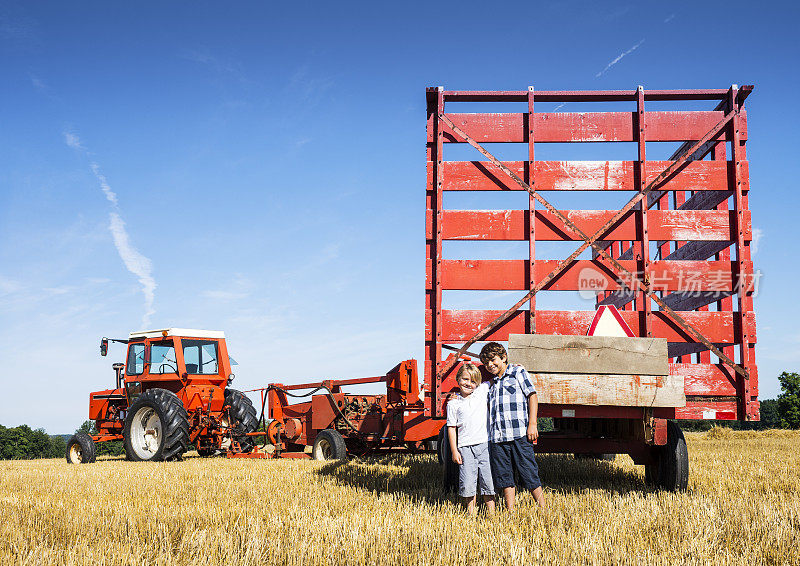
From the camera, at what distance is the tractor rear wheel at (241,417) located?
39.0 feet

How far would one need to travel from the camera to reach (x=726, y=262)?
6.82 meters

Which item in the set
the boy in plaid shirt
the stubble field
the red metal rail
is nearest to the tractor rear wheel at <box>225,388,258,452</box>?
the stubble field

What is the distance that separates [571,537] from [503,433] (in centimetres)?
133

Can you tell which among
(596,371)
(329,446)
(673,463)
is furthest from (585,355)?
(329,446)

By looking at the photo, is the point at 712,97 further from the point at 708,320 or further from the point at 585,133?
the point at 708,320

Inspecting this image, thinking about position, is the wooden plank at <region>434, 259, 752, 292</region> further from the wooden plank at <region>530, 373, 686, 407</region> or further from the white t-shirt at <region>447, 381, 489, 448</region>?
the white t-shirt at <region>447, 381, 489, 448</region>

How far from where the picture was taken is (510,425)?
526cm

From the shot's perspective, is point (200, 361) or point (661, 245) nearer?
point (661, 245)

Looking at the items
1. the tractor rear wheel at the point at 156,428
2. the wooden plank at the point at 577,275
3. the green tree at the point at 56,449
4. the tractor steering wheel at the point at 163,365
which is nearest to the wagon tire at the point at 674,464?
the wooden plank at the point at 577,275

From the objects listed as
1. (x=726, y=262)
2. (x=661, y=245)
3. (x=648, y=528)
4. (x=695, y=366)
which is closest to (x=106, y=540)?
(x=648, y=528)

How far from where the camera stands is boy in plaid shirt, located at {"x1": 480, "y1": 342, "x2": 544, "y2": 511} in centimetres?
520

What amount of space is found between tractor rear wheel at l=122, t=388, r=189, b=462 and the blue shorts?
6.58m

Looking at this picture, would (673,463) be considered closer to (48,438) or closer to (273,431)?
(273,431)

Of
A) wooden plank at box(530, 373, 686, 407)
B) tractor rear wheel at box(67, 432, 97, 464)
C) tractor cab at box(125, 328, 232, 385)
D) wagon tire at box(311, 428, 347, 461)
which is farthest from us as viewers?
tractor cab at box(125, 328, 232, 385)
